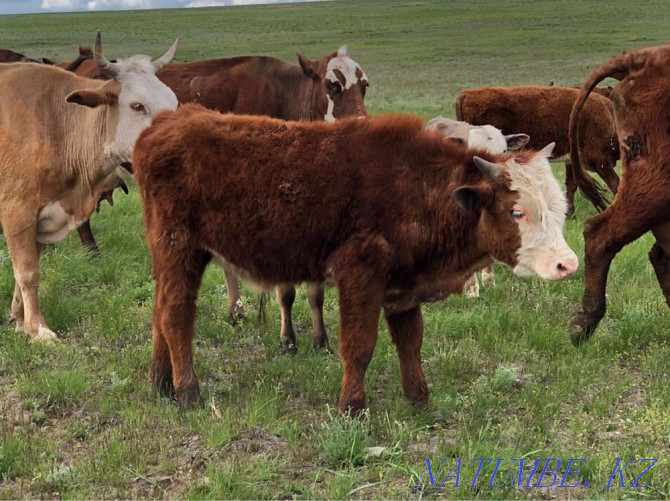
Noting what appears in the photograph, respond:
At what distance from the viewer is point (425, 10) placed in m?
117

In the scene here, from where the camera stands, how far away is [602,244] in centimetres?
603

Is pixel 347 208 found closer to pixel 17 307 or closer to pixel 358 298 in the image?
pixel 358 298

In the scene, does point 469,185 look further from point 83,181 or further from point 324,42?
point 324,42

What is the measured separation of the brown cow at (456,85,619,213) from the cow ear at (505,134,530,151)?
10.3 ft

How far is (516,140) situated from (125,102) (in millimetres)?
3941

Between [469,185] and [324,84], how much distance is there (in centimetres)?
436

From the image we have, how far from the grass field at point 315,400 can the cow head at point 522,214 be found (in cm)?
108

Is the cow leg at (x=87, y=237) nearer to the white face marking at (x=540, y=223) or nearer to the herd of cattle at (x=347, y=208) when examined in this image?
the herd of cattle at (x=347, y=208)

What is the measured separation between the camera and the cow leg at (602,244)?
5758 mm

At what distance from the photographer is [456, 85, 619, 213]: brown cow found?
11086mm

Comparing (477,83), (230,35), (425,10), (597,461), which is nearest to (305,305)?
(597,461)

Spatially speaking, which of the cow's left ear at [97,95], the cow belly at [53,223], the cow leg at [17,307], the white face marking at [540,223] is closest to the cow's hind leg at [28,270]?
the cow belly at [53,223]

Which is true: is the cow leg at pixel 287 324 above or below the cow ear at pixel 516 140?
below

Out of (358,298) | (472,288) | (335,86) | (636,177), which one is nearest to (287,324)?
(358,298)
